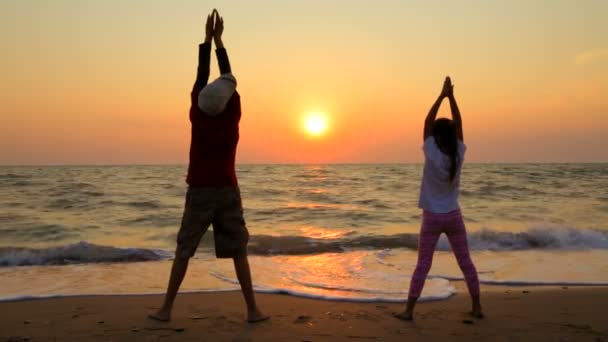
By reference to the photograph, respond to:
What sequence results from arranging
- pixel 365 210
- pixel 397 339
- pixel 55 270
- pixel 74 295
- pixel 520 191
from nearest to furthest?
pixel 397 339
pixel 74 295
pixel 55 270
pixel 365 210
pixel 520 191

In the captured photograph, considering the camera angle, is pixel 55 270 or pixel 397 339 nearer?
pixel 397 339

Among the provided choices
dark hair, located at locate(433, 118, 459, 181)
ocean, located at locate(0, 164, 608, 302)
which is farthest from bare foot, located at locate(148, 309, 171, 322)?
dark hair, located at locate(433, 118, 459, 181)

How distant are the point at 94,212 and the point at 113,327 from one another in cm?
1222

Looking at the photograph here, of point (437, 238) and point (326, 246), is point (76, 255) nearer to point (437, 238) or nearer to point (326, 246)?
point (326, 246)

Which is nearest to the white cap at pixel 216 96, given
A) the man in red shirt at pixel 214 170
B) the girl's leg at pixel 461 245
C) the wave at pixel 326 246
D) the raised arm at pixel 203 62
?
the man in red shirt at pixel 214 170

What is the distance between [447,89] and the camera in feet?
14.3

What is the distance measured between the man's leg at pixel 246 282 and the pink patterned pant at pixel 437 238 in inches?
50.1

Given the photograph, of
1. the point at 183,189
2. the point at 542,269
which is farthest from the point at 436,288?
the point at 183,189

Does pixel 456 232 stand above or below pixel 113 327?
above

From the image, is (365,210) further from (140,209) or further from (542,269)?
(542,269)

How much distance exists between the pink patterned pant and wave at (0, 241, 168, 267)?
17.4 ft

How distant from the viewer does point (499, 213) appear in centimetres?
1648

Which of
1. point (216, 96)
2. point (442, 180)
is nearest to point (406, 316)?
point (442, 180)

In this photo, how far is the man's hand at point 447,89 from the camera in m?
4.36
